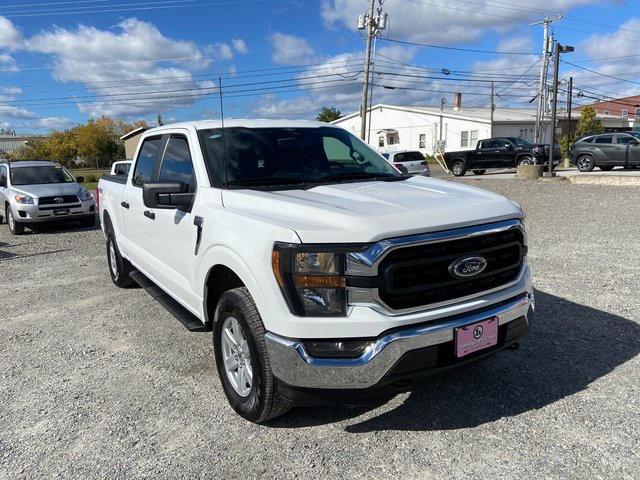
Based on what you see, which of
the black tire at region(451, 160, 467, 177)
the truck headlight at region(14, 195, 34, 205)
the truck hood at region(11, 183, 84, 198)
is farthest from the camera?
the black tire at region(451, 160, 467, 177)

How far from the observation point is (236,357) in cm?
327

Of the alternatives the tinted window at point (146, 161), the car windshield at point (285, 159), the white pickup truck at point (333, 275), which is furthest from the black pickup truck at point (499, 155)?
the white pickup truck at point (333, 275)

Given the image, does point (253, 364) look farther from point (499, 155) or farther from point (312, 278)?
point (499, 155)

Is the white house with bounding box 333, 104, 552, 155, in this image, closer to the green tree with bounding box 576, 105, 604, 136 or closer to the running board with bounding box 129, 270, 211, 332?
the green tree with bounding box 576, 105, 604, 136

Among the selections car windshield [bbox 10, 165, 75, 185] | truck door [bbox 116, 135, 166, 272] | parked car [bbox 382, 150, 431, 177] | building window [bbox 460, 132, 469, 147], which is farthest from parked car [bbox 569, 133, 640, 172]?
building window [bbox 460, 132, 469, 147]

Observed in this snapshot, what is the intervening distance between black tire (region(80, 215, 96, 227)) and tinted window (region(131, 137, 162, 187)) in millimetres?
7770

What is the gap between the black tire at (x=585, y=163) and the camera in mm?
23219

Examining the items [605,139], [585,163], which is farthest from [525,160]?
[605,139]

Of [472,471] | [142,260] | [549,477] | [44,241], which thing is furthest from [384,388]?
[44,241]

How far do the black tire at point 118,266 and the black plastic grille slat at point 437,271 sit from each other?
14.1ft

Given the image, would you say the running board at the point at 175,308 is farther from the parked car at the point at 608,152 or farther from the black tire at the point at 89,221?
the parked car at the point at 608,152

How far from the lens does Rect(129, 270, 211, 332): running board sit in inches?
146

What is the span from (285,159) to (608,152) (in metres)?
22.8

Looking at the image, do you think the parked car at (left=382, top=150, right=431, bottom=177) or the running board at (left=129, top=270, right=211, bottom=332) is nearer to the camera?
the running board at (left=129, top=270, right=211, bottom=332)
